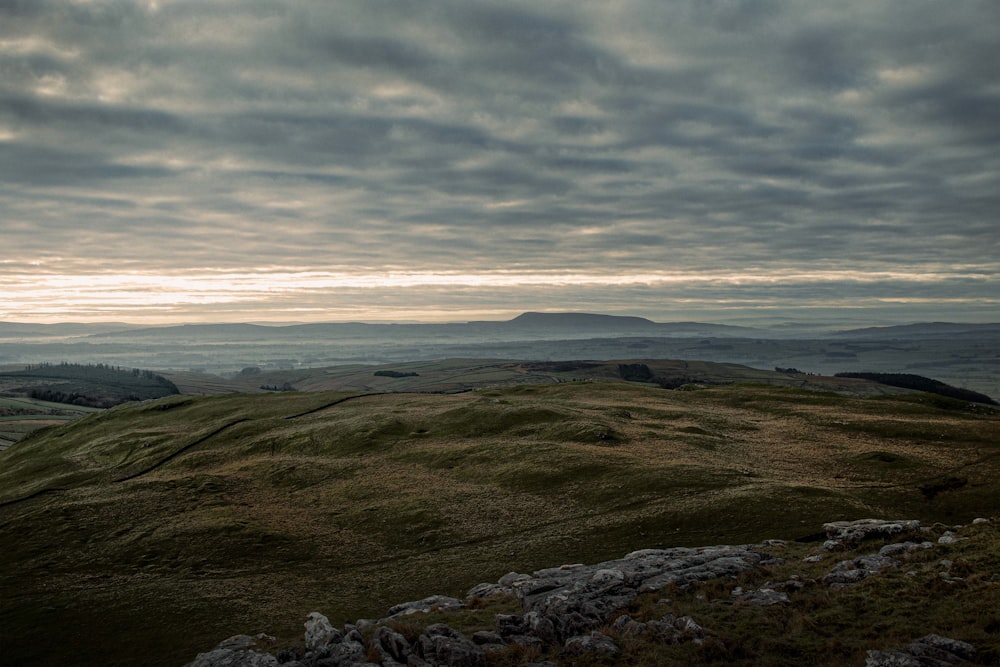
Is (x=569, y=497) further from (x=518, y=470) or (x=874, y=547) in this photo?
(x=874, y=547)

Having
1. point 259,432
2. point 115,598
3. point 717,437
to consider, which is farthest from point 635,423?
point 115,598

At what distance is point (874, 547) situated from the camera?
115ft

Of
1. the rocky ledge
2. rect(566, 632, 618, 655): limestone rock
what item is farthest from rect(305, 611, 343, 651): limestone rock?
rect(566, 632, 618, 655): limestone rock

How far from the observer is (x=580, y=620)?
1107 inches

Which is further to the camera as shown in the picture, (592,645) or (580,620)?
(580,620)

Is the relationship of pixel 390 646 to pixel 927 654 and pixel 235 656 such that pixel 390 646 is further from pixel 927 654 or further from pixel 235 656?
pixel 927 654

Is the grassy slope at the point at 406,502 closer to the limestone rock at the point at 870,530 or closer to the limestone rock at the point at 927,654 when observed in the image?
the limestone rock at the point at 870,530

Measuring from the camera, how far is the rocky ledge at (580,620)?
25.6 m

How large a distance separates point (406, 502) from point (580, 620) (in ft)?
106

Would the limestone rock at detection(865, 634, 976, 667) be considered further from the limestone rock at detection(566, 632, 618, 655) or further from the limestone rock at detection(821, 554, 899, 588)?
the limestone rock at detection(566, 632, 618, 655)

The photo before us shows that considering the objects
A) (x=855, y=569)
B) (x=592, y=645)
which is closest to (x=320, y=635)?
(x=592, y=645)

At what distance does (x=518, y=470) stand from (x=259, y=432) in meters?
49.9

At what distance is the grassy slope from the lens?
131 ft

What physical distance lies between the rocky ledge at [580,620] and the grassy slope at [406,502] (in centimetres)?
542
